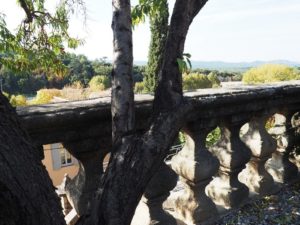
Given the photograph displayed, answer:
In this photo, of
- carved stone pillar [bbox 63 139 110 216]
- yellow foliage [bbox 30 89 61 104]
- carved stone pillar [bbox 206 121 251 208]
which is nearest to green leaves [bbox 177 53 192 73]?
carved stone pillar [bbox 63 139 110 216]

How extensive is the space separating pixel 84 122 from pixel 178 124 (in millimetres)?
457

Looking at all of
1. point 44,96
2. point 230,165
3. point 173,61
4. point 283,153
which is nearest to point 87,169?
point 173,61

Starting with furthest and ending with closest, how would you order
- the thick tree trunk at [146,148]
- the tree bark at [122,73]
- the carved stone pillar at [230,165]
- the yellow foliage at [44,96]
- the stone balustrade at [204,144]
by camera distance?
the yellow foliage at [44,96] < the carved stone pillar at [230,165] < the stone balustrade at [204,144] < the tree bark at [122,73] < the thick tree trunk at [146,148]

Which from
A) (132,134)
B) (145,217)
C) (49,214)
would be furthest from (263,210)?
(49,214)

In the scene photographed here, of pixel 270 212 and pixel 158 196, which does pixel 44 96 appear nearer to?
pixel 270 212

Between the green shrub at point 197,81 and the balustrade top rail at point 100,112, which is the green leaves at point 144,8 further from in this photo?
the green shrub at point 197,81

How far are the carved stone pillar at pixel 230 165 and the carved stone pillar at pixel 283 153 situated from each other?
2.03 feet

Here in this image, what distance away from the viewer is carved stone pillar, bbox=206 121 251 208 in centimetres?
253

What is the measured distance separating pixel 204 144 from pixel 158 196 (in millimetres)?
481

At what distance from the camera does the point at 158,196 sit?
211 centimetres

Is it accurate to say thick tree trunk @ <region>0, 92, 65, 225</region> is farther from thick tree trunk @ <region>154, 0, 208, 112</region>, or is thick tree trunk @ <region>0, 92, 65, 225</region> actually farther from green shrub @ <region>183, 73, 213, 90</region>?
green shrub @ <region>183, 73, 213, 90</region>

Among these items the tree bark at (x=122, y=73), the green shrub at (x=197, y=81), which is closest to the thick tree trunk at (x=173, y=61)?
→ the tree bark at (x=122, y=73)

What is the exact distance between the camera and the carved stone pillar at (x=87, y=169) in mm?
1727

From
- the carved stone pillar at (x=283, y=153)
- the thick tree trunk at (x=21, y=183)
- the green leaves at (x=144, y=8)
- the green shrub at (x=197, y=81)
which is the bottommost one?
the green shrub at (x=197, y=81)
